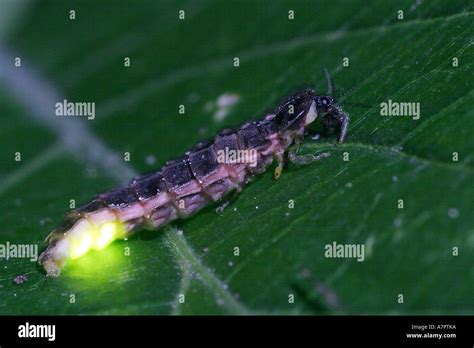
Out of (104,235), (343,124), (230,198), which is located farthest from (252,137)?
(104,235)

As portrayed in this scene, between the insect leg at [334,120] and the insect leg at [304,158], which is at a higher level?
the insect leg at [334,120]

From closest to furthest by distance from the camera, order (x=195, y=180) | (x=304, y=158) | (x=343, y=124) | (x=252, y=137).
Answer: (x=304, y=158) → (x=343, y=124) → (x=195, y=180) → (x=252, y=137)

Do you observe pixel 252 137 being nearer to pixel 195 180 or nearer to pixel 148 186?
pixel 195 180

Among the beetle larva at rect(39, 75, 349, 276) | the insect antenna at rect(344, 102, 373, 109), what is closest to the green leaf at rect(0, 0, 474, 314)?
the insect antenna at rect(344, 102, 373, 109)

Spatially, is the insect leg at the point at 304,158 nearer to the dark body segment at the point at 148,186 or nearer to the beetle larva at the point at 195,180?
the beetle larva at the point at 195,180

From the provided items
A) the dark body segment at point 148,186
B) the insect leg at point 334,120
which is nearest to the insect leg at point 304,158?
the insect leg at point 334,120

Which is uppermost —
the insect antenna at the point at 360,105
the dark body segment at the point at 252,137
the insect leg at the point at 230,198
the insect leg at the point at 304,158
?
the insect antenna at the point at 360,105

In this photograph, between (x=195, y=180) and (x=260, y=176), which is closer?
(x=195, y=180)

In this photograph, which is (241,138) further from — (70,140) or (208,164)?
(70,140)

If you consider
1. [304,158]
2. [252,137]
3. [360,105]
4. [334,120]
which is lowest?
Result: [304,158]
